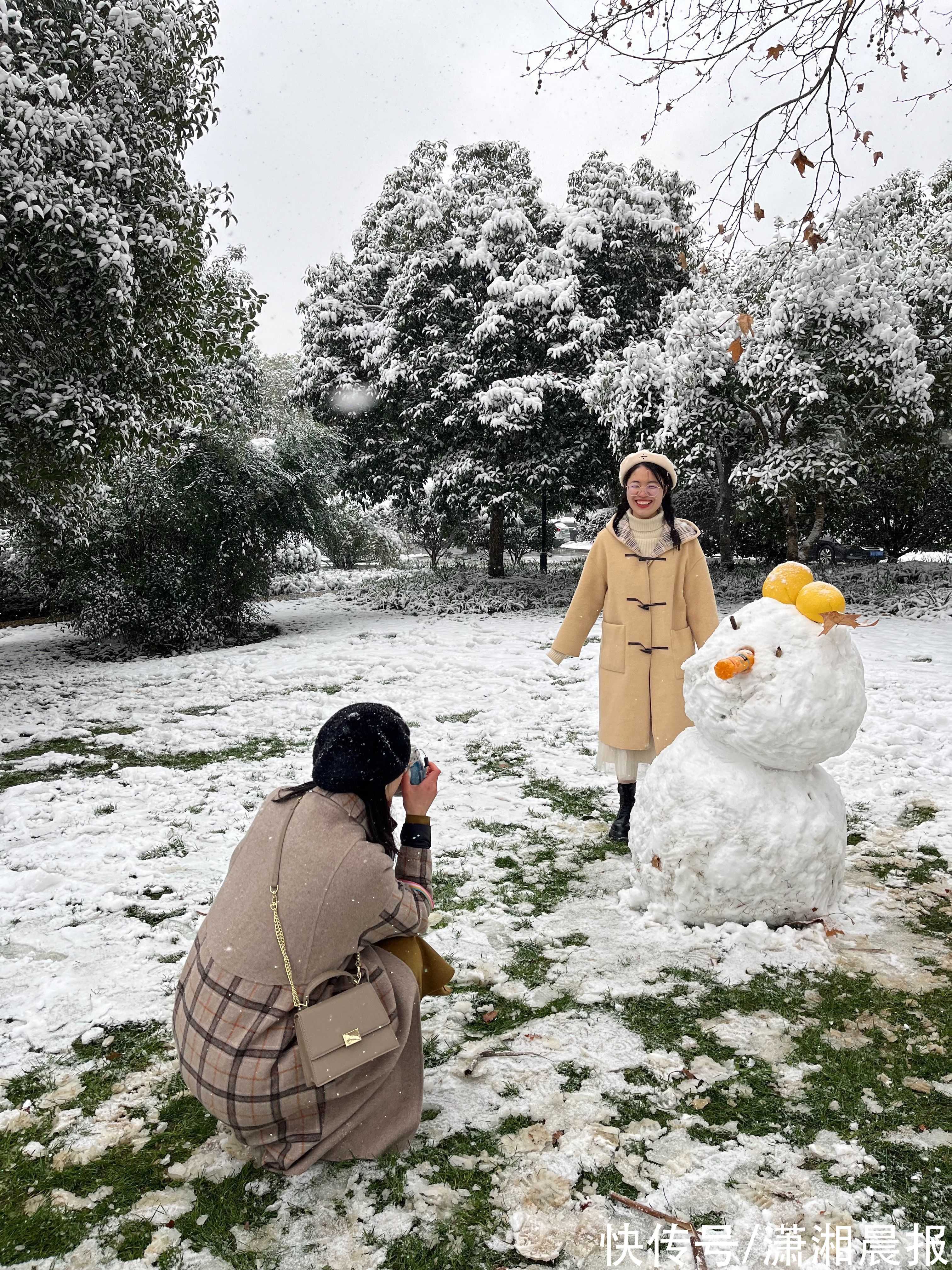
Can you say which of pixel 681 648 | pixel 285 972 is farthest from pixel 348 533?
pixel 285 972

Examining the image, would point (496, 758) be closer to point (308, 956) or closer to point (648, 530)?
point (648, 530)

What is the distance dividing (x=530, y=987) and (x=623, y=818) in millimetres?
1518

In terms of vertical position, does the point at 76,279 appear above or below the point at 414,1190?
above

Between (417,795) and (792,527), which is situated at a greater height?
(792,527)

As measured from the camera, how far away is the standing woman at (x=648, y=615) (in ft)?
13.1

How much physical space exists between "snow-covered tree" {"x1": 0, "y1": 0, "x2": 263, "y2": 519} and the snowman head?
18.3 ft

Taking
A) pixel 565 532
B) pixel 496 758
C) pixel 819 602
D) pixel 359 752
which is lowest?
pixel 496 758

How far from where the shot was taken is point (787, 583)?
10.2 ft

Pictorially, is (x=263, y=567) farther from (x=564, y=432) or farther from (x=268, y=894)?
(x=268, y=894)

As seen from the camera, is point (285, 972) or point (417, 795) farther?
point (417, 795)

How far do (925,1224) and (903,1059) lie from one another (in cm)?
67

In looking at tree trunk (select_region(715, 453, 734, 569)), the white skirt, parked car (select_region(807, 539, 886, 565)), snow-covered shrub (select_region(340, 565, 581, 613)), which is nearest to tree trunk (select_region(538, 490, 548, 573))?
snow-covered shrub (select_region(340, 565, 581, 613))

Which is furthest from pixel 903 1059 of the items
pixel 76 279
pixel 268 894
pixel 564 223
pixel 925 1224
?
pixel 564 223

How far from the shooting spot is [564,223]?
44.1 ft
